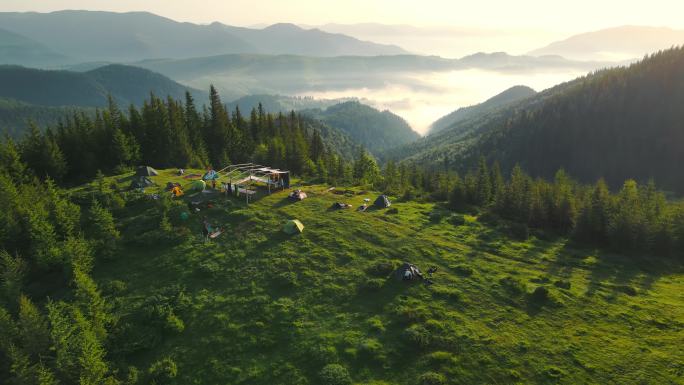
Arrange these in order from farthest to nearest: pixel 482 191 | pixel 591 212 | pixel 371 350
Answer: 1. pixel 482 191
2. pixel 591 212
3. pixel 371 350

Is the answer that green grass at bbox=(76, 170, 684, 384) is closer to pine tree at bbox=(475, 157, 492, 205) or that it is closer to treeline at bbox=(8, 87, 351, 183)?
pine tree at bbox=(475, 157, 492, 205)

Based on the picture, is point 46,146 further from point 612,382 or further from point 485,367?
point 612,382

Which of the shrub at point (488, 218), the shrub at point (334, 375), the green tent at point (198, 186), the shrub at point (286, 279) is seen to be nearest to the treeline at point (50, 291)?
the green tent at point (198, 186)

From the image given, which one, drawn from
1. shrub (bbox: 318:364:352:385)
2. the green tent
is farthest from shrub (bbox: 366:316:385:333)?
the green tent

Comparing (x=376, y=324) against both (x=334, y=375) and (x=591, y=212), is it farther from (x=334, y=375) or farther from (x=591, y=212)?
(x=591, y=212)

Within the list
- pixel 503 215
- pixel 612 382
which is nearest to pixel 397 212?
pixel 503 215

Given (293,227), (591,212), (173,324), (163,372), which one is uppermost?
(293,227)

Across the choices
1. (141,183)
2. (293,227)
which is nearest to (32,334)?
(293,227)
